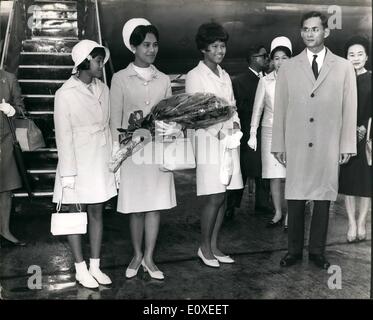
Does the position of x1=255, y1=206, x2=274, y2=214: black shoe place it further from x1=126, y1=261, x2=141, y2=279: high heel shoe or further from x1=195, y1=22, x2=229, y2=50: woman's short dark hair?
x1=195, y1=22, x2=229, y2=50: woman's short dark hair

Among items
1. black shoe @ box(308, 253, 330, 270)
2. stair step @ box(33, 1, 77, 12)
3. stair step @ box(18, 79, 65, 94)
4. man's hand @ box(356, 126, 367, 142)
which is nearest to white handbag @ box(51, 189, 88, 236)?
black shoe @ box(308, 253, 330, 270)

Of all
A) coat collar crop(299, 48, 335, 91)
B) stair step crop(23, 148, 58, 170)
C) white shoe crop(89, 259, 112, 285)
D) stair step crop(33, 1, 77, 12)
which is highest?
stair step crop(33, 1, 77, 12)

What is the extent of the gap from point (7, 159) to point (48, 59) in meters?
2.50

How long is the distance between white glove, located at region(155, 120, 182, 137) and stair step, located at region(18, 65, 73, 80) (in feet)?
10.4

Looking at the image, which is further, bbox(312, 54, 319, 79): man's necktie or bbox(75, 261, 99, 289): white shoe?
bbox(312, 54, 319, 79): man's necktie

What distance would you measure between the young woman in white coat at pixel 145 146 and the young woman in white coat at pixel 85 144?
107 millimetres

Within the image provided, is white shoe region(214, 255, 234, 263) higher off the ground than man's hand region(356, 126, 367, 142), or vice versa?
man's hand region(356, 126, 367, 142)

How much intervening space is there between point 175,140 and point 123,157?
413mm

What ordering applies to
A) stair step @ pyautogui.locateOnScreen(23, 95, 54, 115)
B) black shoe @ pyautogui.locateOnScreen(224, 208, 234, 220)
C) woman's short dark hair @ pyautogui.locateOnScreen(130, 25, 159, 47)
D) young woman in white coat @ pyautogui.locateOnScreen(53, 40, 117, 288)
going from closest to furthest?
young woman in white coat @ pyautogui.locateOnScreen(53, 40, 117, 288), woman's short dark hair @ pyautogui.locateOnScreen(130, 25, 159, 47), black shoe @ pyautogui.locateOnScreen(224, 208, 234, 220), stair step @ pyautogui.locateOnScreen(23, 95, 54, 115)

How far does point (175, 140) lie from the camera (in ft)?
12.0

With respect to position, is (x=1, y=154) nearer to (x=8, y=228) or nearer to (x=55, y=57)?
(x=8, y=228)

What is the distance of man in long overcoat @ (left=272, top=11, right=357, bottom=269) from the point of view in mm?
3830
